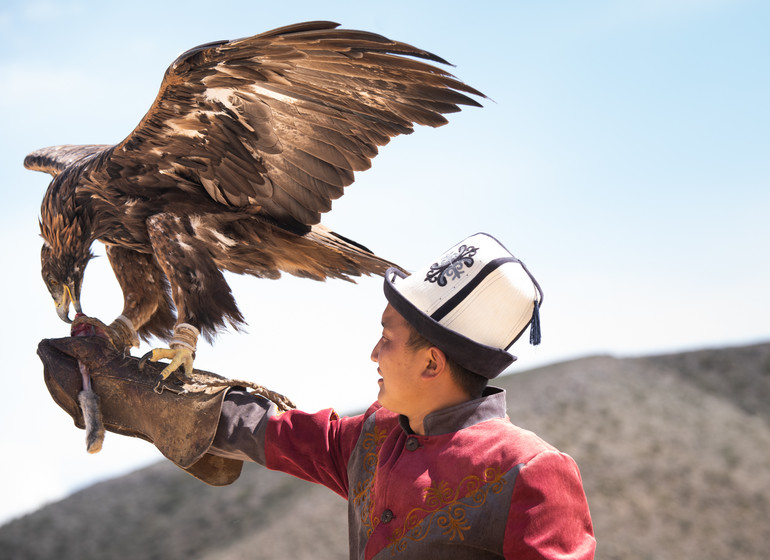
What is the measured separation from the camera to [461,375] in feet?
6.57

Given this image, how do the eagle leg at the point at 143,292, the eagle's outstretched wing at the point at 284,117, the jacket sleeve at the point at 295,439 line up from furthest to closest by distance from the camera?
the eagle leg at the point at 143,292, the eagle's outstretched wing at the point at 284,117, the jacket sleeve at the point at 295,439

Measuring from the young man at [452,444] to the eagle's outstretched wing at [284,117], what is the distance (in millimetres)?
1196

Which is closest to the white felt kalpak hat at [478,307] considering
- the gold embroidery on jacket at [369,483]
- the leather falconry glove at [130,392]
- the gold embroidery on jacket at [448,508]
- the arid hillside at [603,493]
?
the gold embroidery on jacket at [448,508]

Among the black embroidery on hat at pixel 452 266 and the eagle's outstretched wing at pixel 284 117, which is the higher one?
the eagle's outstretched wing at pixel 284 117

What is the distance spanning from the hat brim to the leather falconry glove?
0.88 metres

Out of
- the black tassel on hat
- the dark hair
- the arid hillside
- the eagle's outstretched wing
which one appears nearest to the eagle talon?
the eagle's outstretched wing

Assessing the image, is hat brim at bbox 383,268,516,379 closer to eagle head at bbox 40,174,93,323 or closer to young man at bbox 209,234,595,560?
young man at bbox 209,234,595,560

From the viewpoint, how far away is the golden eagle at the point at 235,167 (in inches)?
117

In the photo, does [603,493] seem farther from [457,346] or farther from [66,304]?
[457,346]

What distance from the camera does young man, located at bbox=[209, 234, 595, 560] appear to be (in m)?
1.75

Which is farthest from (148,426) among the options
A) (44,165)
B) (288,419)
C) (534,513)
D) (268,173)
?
(44,165)

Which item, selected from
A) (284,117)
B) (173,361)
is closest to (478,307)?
(173,361)

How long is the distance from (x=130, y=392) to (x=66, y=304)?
0.83 m

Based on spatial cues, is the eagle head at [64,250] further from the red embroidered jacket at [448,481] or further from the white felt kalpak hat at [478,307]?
the white felt kalpak hat at [478,307]
